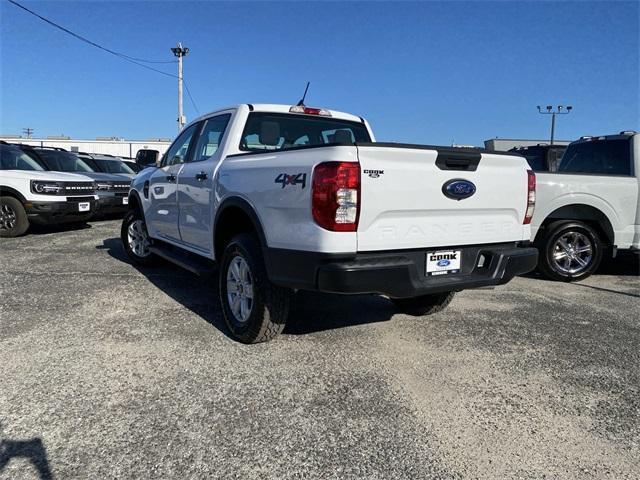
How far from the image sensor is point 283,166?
3045 millimetres

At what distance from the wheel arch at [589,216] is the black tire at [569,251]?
2.7 inches

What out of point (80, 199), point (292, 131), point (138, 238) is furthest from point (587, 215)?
point (80, 199)

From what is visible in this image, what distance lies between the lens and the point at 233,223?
3.87 metres

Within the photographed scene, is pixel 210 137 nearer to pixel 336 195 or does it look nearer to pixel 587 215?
pixel 336 195

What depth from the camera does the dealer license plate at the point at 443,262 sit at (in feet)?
10.1

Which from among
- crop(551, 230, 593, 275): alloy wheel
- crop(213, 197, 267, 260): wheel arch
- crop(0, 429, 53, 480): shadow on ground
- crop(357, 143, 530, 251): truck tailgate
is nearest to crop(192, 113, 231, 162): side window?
crop(213, 197, 267, 260): wheel arch

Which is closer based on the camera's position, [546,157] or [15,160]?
[546,157]

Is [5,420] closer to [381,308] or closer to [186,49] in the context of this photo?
[381,308]

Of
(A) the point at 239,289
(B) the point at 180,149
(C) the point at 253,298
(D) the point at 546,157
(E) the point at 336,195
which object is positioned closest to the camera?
(E) the point at 336,195

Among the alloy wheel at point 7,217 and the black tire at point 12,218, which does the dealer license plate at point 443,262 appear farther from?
the alloy wheel at point 7,217

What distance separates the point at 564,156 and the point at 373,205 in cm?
539

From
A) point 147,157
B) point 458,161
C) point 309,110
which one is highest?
point 309,110

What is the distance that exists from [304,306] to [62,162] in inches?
360

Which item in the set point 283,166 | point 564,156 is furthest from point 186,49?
point 283,166
